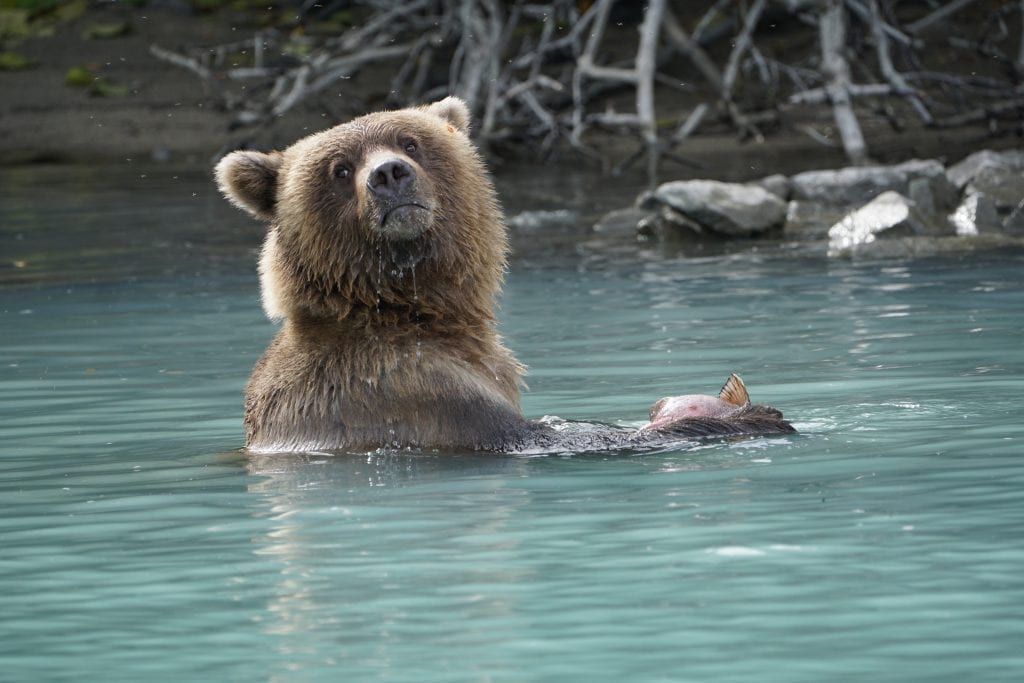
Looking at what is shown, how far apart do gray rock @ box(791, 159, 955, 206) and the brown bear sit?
8.54 metres

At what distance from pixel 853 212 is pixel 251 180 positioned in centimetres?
744

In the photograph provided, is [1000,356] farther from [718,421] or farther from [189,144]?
[189,144]

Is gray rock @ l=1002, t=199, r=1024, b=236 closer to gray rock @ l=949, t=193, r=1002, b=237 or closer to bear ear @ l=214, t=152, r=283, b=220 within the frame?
gray rock @ l=949, t=193, r=1002, b=237

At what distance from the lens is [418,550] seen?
16.5 feet

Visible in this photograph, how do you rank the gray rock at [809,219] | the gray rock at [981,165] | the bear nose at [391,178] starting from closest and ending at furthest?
the bear nose at [391,178] → the gray rock at [809,219] → the gray rock at [981,165]

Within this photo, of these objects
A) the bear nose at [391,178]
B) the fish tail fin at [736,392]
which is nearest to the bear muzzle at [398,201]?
the bear nose at [391,178]

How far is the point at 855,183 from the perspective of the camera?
14984mm

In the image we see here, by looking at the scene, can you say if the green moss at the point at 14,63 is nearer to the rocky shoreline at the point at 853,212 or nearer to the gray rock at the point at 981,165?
the rocky shoreline at the point at 853,212

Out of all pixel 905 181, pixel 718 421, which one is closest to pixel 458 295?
pixel 718 421

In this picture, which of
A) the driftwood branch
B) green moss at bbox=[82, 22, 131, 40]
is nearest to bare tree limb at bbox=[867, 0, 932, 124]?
the driftwood branch

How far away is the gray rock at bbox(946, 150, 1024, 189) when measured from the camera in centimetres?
1456

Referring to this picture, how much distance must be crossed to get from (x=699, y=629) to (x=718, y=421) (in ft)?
8.02

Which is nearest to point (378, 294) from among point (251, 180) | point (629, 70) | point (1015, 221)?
point (251, 180)

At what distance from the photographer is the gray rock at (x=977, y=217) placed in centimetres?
1334
